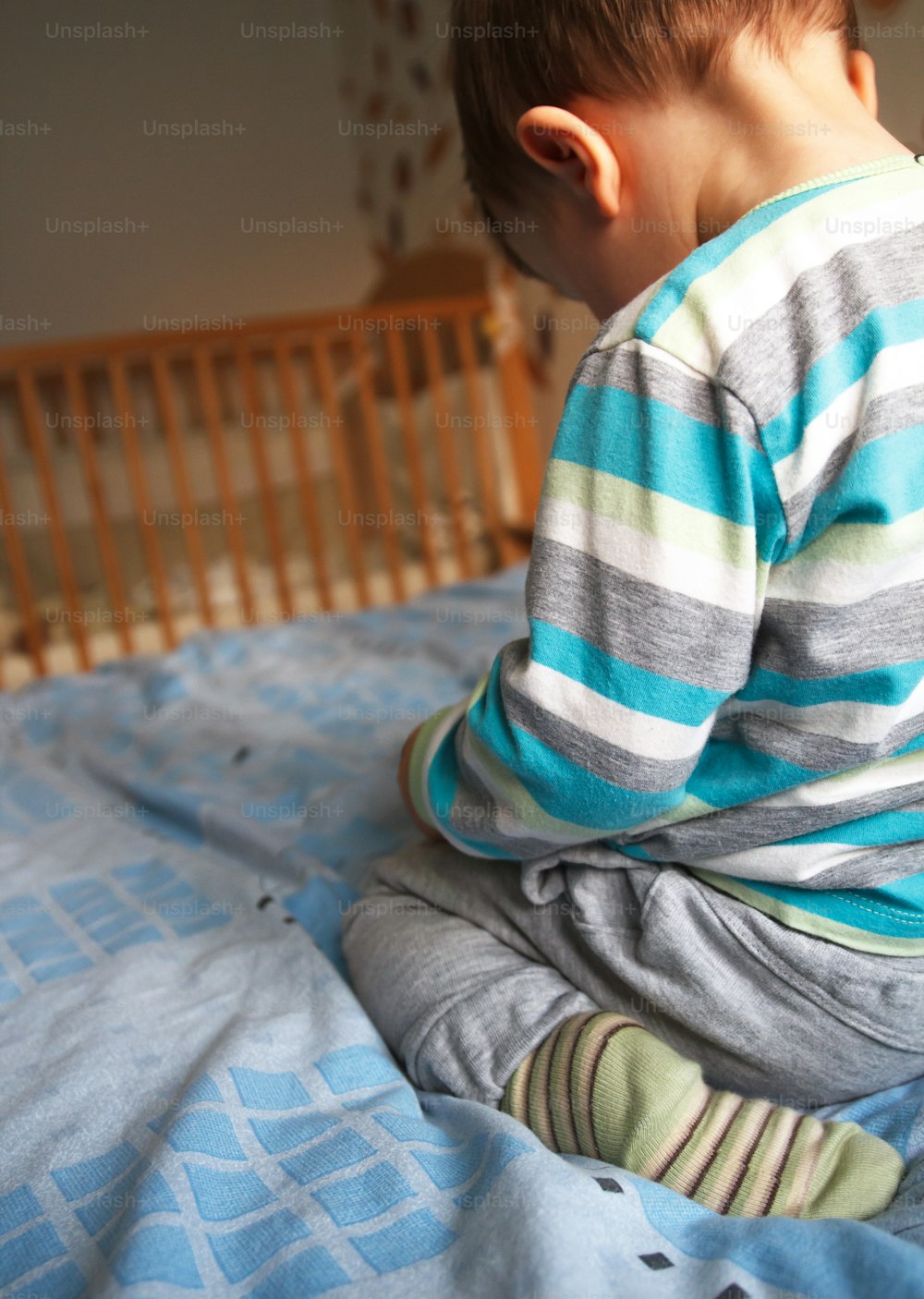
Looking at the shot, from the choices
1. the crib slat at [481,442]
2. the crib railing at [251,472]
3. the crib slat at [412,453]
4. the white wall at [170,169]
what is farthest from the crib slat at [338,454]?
the white wall at [170,169]

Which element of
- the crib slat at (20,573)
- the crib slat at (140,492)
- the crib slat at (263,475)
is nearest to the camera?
the crib slat at (20,573)

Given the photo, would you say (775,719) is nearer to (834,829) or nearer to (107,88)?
(834,829)

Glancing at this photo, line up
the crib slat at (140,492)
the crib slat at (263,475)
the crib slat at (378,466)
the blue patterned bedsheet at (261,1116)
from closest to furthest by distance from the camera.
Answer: the blue patterned bedsheet at (261,1116), the crib slat at (140,492), the crib slat at (263,475), the crib slat at (378,466)

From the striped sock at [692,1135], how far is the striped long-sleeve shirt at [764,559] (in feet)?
0.32

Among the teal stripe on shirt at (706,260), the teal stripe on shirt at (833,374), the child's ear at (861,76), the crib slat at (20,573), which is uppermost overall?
the child's ear at (861,76)

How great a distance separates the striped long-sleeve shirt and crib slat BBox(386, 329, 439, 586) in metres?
2.05

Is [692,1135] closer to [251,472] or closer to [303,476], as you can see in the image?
[303,476]

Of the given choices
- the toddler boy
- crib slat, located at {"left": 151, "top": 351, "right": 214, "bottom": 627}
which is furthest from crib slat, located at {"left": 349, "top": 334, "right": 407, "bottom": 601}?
the toddler boy

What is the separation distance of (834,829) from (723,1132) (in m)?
0.16

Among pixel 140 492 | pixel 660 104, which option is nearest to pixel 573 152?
pixel 660 104

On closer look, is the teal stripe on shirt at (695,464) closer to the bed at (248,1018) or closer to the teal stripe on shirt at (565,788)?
the teal stripe on shirt at (565,788)

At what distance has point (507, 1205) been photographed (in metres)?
0.43

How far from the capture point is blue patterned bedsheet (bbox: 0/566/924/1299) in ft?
1.36

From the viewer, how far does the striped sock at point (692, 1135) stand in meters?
0.48
